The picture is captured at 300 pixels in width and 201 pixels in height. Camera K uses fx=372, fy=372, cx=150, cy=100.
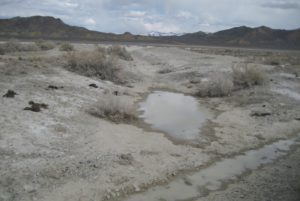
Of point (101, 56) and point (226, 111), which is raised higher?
point (101, 56)

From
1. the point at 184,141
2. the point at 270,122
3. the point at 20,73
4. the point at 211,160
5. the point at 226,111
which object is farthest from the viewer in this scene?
the point at 20,73

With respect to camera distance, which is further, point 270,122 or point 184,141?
point 270,122

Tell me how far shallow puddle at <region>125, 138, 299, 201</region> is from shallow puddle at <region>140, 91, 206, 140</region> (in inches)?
95.4

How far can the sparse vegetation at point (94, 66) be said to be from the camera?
22.7 m

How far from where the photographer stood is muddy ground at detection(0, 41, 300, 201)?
27.6ft

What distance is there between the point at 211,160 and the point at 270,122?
5.11m

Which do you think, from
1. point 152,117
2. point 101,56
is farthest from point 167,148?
point 101,56

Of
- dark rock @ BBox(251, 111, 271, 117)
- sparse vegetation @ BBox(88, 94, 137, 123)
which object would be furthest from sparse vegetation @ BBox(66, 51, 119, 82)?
dark rock @ BBox(251, 111, 271, 117)

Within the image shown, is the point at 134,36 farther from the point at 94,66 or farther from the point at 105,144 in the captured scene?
the point at 105,144

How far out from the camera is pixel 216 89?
20359 millimetres

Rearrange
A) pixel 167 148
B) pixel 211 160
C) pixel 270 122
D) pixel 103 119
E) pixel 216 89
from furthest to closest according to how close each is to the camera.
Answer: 1. pixel 216 89
2. pixel 270 122
3. pixel 103 119
4. pixel 167 148
5. pixel 211 160

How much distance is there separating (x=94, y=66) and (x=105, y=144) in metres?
12.7

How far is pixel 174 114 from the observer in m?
16.8

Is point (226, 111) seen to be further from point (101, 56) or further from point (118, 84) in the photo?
point (101, 56)
